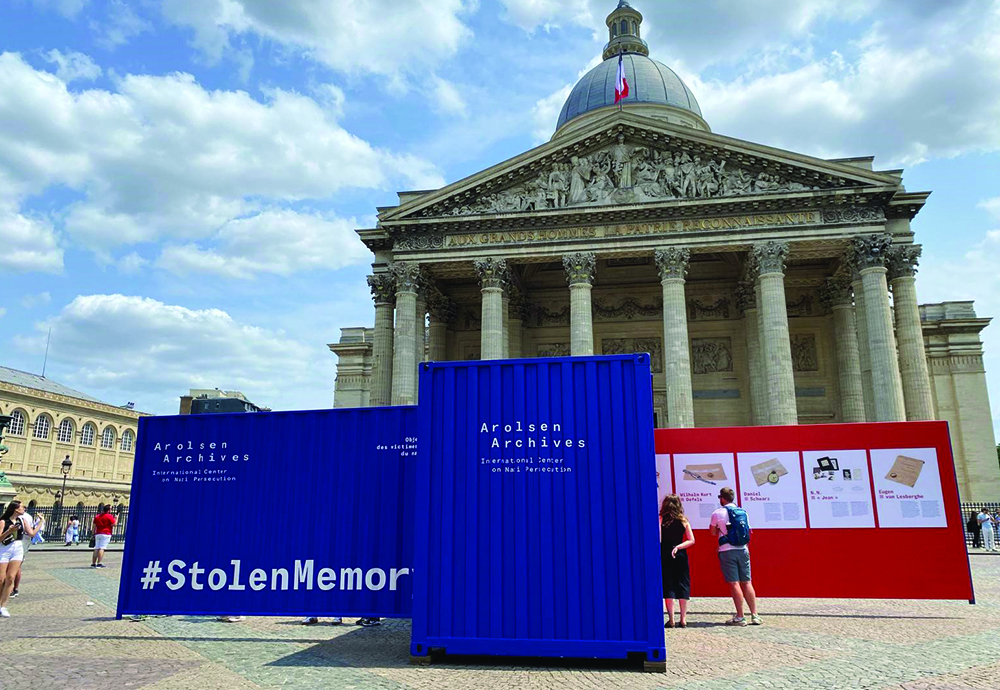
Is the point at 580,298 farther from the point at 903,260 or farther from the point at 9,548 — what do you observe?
the point at 9,548

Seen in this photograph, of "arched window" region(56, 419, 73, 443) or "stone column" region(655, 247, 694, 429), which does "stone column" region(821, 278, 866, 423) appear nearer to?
"stone column" region(655, 247, 694, 429)

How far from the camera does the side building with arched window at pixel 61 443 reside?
5459 cm

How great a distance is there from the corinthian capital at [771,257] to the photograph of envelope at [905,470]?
709 inches

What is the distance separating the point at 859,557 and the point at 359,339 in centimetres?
3817

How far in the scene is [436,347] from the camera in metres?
36.9

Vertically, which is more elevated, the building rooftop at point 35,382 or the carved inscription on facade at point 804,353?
the building rooftop at point 35,382

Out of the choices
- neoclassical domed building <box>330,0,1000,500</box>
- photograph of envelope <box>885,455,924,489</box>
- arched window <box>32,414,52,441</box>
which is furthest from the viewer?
arched window <box>32,414,52,441</box>

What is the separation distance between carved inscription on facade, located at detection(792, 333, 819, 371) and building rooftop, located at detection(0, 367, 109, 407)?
199 feet

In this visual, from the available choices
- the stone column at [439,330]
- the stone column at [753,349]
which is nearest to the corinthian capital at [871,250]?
the stone column at [753,349]

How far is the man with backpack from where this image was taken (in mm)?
10187

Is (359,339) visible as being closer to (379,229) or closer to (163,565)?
(379,229)

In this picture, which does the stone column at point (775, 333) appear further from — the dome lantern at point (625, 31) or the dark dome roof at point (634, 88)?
the dome lantern at point (625, 31)

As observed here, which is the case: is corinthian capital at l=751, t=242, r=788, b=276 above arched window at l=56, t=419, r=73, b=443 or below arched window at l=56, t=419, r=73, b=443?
above

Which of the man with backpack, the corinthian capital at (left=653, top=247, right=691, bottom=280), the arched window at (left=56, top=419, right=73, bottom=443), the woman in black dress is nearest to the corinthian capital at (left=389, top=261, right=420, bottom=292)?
the corinthian capital at (left=653, top=247, right=691, bottom=280)
